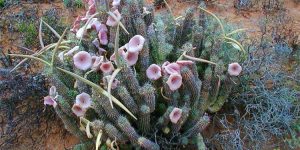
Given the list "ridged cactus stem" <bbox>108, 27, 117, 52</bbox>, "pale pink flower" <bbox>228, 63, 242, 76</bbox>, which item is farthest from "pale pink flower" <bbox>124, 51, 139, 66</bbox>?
"pale pink flower" <bbox>228, 63, 242, 76</bbox>

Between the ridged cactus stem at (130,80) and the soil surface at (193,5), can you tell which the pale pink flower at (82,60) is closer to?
the ridged cactus stem at (130,80)

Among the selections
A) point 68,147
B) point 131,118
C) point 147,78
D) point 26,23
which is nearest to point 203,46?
point 147,78

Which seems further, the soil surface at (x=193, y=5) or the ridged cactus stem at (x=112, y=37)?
the soil surface at (x=193, y=5)

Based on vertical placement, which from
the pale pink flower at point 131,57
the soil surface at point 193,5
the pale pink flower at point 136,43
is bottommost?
the soil surface at point 193,5

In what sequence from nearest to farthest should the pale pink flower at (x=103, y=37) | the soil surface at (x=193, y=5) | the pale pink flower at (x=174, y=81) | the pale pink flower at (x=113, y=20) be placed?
the pale pink flower at (x=174, y=81), the pale pink flower at (x=113, y=20), the pale pink flower at (x=103, y=37), the soil surface at (x=193, y=5)

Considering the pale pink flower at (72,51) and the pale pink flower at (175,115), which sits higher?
the pale pink flower at (72,51)

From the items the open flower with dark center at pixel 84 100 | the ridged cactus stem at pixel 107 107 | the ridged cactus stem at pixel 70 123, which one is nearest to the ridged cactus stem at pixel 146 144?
the ridged cactus stem at pixel 107 107
